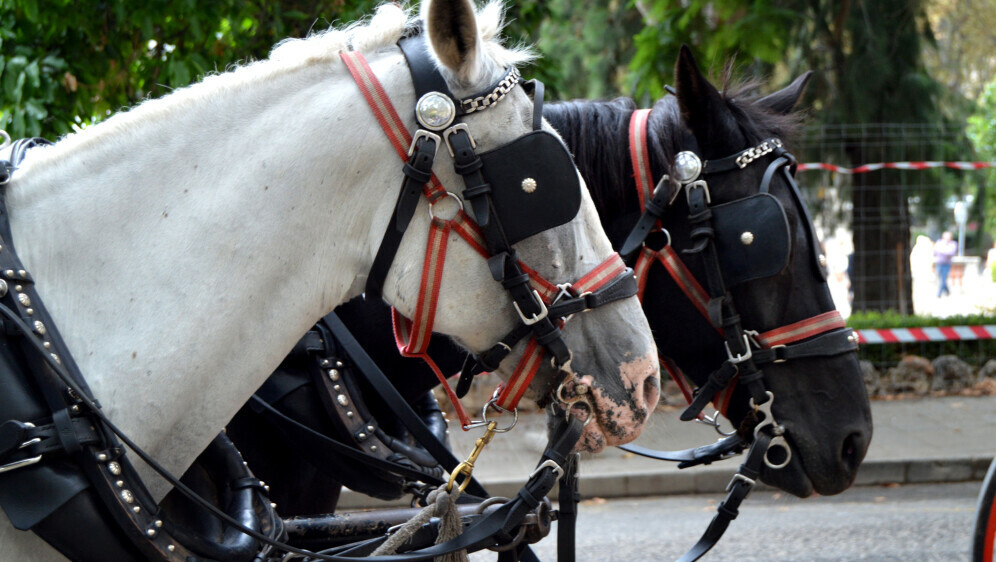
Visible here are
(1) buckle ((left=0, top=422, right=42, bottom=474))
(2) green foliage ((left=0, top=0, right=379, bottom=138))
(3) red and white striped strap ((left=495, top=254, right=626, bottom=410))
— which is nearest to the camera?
(1) buckle ((left=0, top=422, right=42, bottom=474))

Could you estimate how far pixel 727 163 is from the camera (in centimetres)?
243

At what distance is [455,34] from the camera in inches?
56.7

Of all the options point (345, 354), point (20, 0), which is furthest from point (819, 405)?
point (20, 0)

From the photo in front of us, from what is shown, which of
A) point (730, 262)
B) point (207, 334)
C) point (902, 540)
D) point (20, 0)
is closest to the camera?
point (207, 334)

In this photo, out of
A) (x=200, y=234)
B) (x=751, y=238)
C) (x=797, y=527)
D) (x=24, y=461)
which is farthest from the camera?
(x=797, y=527)

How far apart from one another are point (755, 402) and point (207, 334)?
1.54m

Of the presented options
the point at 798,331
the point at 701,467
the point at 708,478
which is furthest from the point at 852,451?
the point at 701,467

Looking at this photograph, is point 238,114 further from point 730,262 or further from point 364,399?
point 730,262

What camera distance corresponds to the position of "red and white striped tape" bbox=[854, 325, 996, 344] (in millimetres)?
7742

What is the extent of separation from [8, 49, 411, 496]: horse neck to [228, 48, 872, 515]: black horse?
0.85 metres

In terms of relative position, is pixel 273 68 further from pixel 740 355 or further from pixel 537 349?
pixel 740 355

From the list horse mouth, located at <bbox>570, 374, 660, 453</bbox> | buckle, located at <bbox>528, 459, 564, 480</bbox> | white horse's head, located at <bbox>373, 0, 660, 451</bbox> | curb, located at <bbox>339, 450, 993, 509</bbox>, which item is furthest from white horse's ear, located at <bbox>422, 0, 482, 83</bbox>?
curb, located at <bbox>339, 450, 993, 509</bbox>

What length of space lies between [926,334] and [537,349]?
24.1ft

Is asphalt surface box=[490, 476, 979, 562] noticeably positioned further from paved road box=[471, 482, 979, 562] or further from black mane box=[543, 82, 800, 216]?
black mane box=[543, 82, 800, 216]
